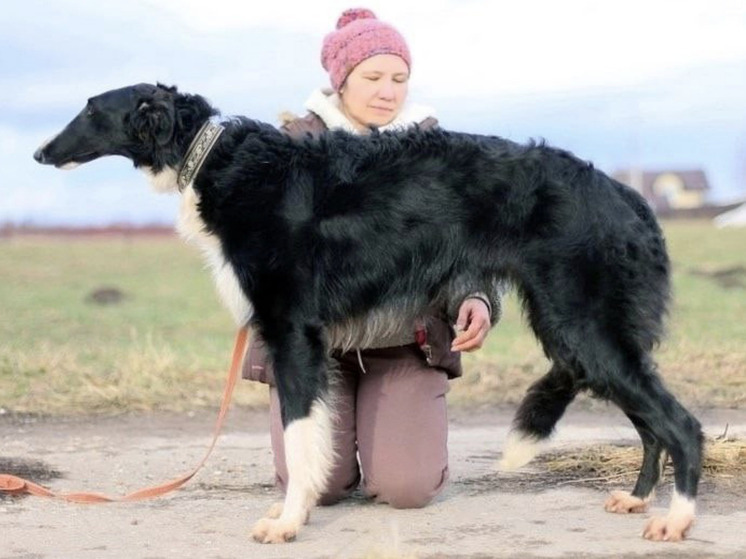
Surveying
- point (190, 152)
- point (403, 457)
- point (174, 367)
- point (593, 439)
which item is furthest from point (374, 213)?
point (174, 367)

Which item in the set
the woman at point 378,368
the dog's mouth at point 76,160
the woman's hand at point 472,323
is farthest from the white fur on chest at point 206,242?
the woman's hand at point 472,323

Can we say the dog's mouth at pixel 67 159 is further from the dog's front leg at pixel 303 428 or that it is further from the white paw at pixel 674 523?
the white paw at pixel 674 523

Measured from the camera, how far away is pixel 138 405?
7.80 metres

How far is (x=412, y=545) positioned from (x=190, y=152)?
6.14 ft

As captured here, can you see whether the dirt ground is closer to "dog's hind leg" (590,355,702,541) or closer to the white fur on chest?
"dog's hind leg" (590,355,702,541)

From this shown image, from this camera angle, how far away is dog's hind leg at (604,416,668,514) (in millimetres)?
4855

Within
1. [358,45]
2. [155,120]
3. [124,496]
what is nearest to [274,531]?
[124,496]

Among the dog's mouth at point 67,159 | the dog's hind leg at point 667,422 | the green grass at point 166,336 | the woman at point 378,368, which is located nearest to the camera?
the dog's hind leg at point 667,422

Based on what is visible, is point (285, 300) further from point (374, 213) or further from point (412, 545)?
point (412, 545)

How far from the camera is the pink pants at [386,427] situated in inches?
206

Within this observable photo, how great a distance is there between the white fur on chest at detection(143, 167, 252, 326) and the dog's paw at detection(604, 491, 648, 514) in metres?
1.77

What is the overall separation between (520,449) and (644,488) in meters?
0.57

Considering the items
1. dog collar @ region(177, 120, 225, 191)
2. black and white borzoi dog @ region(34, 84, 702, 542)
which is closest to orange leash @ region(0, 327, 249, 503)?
black and white borzoi dog @ region(34, 84, 702, 542)

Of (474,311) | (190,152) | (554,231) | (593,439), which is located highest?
(190,152)
